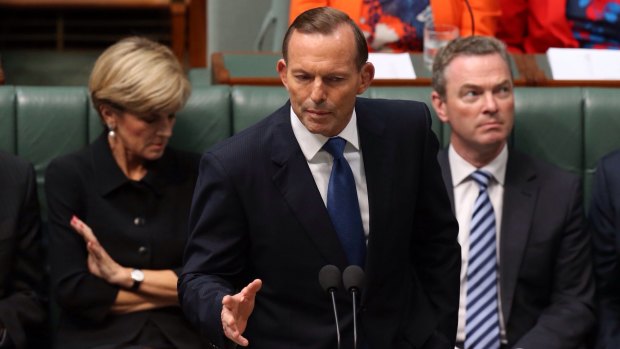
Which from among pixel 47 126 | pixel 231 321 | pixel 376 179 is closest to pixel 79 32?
pixel 47 126

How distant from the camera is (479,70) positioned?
3.18 meters

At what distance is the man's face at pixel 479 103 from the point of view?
313 cm

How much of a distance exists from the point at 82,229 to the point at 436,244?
96 cm

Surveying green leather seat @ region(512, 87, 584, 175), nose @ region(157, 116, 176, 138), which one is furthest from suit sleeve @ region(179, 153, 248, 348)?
green leather seat @ region(512, 87, 584, 175)

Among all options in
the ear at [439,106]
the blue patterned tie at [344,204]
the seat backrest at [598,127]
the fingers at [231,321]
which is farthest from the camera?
the seat backrest at [598,127]

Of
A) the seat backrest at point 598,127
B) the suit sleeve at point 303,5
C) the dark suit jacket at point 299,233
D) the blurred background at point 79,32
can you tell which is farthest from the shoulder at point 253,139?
the blurred background at point 79,32

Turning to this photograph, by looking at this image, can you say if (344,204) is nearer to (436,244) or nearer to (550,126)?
(436,244)

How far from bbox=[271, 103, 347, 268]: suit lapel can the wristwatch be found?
815 millimetres

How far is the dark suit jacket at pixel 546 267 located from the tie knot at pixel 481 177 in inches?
2.5

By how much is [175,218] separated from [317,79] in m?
0.99

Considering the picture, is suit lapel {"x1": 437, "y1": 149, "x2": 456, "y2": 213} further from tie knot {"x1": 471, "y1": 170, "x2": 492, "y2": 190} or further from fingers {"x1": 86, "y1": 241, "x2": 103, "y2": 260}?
fingers {"x1": 86, "y1": 241, "x2": 103, "y2": 260}

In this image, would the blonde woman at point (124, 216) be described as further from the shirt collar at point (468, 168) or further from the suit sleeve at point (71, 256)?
the shirt collar at point (468, 168)

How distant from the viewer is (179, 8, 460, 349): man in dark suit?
224 cm

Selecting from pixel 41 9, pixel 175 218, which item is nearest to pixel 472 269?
pixel 175 218
